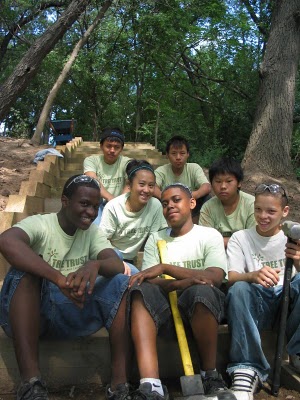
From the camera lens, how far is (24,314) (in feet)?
→ 6.55

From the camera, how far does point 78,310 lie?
7.20 feet

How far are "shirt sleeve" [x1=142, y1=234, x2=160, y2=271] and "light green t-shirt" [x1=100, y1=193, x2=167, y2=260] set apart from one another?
0.55 m

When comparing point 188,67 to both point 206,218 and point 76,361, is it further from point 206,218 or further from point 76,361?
point 76,361

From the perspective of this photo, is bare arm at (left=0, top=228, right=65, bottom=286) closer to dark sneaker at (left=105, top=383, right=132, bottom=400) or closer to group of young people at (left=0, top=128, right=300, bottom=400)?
group of young people at (left=0, top=128, right=300, bottom=400)

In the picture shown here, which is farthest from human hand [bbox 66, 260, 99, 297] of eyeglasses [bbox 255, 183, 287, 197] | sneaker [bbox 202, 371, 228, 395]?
eyeglasses [bbox 255, 183, 287, 197]

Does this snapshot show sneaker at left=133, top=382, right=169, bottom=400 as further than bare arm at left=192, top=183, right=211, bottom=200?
No

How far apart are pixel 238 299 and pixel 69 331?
958 millimetres

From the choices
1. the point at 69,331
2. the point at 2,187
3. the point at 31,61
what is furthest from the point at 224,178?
the point at 31,61

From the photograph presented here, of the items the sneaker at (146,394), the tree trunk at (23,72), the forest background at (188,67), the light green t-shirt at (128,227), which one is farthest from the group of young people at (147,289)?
the forest background at (188,67)

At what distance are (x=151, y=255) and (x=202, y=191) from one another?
5.59ft

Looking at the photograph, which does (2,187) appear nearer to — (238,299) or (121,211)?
(121,211)

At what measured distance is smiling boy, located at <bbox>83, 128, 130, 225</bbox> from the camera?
14.4ft

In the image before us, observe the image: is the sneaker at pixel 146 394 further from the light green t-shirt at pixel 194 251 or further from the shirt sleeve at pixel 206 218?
the shirt sleeve at pixel 206 218

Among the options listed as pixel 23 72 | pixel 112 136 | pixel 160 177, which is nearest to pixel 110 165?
pixel 112 136
